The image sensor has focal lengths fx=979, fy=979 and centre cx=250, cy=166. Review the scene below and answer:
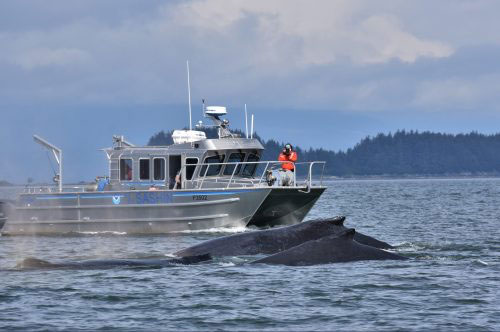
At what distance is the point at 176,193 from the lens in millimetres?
37375

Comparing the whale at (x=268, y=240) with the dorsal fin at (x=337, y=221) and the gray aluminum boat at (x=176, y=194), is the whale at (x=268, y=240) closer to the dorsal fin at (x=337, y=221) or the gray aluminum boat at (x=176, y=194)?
the dorsal fin at (x=337, y=221)

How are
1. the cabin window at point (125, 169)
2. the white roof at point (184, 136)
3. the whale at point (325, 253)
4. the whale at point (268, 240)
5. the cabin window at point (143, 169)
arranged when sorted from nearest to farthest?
1. the whale at point (325, 253)
2. the whale at point (268, 240)
3. the cabin window at point (143, 169)
4. the cabin window at point (125, 169)
5. the white roof at point (184, 136)

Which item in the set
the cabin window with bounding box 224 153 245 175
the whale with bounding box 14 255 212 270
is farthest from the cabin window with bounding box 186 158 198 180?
the whale with bounding box 14 255 212 270

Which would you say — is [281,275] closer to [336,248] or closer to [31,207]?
[336,248]

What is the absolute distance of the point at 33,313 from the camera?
61.5 feet

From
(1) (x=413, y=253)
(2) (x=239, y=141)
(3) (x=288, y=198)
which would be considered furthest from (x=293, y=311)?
(2) (x=239, y=141)

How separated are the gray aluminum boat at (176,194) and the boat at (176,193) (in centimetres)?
4

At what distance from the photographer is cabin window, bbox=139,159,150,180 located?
39562mm

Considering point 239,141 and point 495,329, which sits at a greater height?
point 239,141

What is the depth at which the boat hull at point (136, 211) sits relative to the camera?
121 feet

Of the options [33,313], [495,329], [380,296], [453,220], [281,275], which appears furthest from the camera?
[453,220]

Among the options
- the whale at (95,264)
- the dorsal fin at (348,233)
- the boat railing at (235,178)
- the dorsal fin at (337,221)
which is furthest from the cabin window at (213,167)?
the dorsal fin at (348,233)

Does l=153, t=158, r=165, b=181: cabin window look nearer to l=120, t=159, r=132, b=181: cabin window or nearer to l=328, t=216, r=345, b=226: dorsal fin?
l=120, t=159, r=132, b=181: cabin window

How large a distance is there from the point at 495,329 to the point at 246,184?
833 inches
